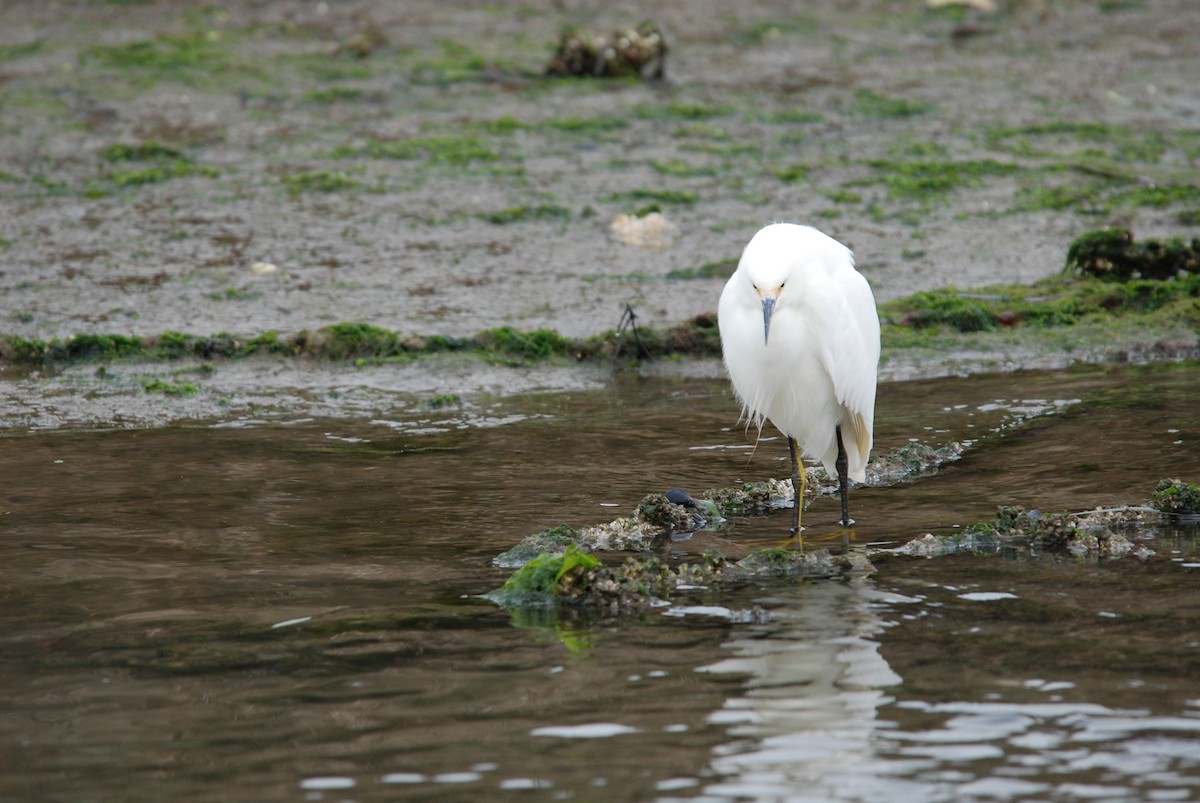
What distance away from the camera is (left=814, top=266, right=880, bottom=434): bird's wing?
5.63m

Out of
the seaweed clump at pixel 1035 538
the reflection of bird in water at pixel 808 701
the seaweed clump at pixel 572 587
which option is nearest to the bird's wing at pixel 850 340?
the seaweed clump at pixel 1035 538

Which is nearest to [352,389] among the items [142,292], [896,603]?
[142,292]

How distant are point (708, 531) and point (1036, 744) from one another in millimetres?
2236

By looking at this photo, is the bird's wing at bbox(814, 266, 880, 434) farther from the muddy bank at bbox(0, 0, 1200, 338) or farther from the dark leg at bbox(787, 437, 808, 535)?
the muddy bank at bbox(0, 0, 1200, 338)

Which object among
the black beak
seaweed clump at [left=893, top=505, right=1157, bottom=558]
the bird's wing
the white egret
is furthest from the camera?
the bird's wing

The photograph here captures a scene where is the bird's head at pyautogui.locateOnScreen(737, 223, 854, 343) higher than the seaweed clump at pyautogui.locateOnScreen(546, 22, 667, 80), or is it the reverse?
the seaweed clump at pyautogui.locateOnScreen(546, 22, 667, 80)

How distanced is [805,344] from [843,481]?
62 centimetres

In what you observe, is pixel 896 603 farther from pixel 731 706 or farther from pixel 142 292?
pixel 142 292

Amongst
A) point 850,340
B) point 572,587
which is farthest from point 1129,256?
point 572,587

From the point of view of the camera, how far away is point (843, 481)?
5.80 m

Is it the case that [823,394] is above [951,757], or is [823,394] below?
above

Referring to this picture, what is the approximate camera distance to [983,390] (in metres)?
7.68

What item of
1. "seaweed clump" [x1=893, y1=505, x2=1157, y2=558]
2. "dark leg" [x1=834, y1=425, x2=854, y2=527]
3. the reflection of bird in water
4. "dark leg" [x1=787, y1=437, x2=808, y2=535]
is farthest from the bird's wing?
the reflection of bird in water

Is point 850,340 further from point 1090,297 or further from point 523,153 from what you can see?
point 523,153
